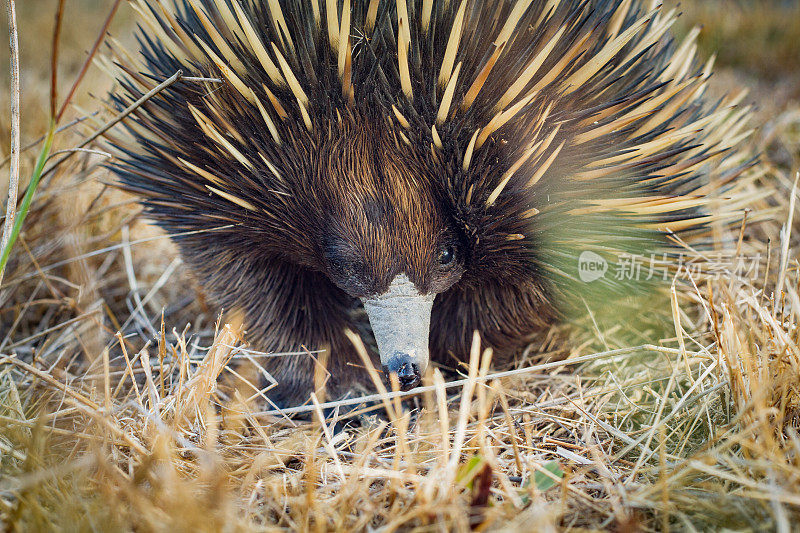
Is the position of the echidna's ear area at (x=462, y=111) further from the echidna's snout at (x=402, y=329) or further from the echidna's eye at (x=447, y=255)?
the echidna's snout at (x=402, y=329)

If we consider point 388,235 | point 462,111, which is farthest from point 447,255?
point 462,111

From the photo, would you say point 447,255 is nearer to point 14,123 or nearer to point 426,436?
point 426,436

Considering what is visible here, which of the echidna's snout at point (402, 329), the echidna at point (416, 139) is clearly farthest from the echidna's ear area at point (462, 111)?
the echidna's snout at point (402, 329)

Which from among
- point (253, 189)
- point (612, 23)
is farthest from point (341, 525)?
point (612, 23)

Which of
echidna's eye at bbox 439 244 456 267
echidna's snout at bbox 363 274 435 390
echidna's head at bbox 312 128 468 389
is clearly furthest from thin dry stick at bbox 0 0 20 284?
echidna's eye at bbox 439 244 456 267

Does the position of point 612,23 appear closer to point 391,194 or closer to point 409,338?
point 391,194
